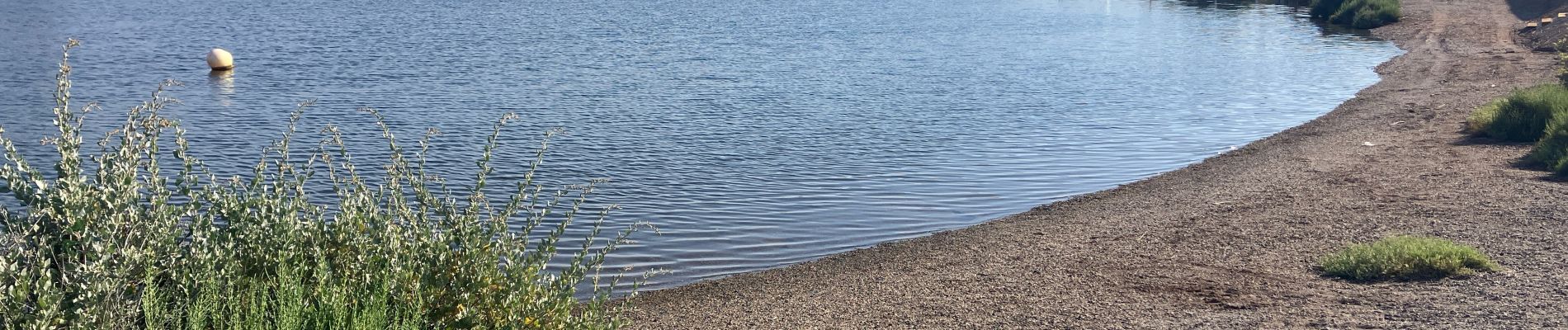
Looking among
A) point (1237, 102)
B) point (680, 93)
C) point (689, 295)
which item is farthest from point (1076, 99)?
point (689, 295)

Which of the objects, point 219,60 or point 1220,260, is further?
point 219,60

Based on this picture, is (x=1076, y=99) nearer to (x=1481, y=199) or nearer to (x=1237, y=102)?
(x=1237, y=102)

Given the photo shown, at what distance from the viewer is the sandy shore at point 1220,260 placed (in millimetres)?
7551

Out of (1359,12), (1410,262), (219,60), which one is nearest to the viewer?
(1410,262)

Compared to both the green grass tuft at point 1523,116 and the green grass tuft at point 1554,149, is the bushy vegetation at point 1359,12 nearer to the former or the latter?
the green grass tuft at point 1523,116

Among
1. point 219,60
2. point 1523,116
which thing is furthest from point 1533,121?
point 219,60

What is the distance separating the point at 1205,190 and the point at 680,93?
34.7 ft

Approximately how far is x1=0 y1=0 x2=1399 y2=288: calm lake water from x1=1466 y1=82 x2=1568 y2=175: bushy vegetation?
121 inches

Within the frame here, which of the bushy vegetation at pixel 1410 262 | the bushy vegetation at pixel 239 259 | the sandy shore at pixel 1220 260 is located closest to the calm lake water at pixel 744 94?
the sandy shore at pixel 1220 260

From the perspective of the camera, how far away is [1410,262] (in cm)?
820

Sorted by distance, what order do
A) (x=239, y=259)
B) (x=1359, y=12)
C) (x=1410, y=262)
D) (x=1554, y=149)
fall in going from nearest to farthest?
(x=239, y=259), (x=1410, y=262), (x=1554, y=149), (x=1359, y=12)

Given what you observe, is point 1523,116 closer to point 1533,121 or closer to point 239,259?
point 1533,121

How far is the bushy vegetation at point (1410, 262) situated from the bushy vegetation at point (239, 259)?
5095 mm

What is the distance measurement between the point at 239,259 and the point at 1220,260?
267 inches
